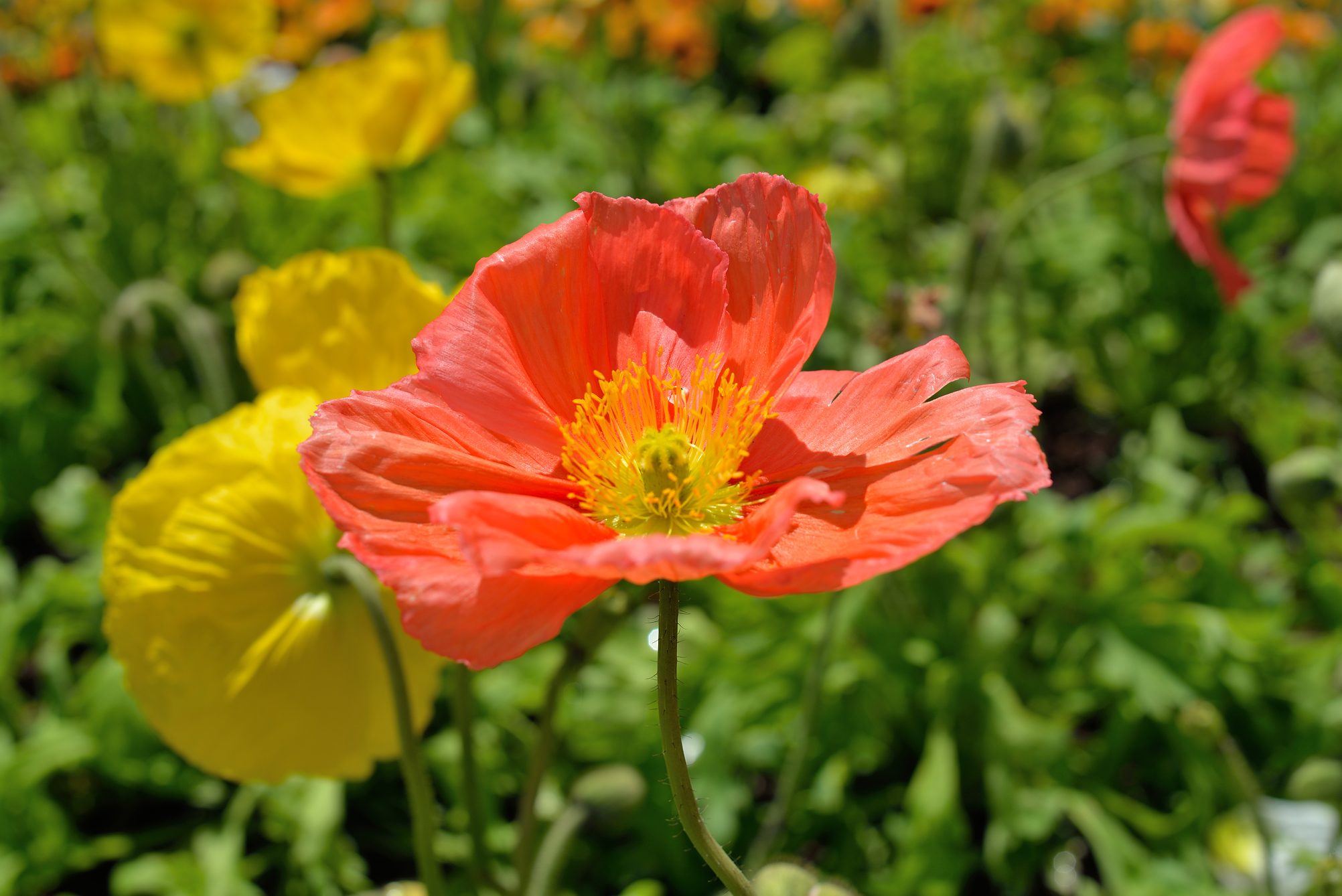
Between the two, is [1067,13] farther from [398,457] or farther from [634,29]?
[398,457]

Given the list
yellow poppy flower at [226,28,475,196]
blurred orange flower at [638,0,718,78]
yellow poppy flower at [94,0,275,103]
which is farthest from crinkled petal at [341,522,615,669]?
blurred orange flower at [638,0,718,78]

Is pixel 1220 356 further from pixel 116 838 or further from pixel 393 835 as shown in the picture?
pixel 116 838

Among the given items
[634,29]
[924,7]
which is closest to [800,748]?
[634,29]

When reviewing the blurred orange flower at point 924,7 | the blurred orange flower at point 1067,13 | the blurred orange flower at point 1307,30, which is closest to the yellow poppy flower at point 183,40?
the blurred orange flower at point 924,7

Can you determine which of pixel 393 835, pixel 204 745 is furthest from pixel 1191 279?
pixel 204 745

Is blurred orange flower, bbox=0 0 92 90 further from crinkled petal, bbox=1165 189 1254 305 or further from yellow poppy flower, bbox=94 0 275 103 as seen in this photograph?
crinkled petal, bbox=1165 189 1254 305
